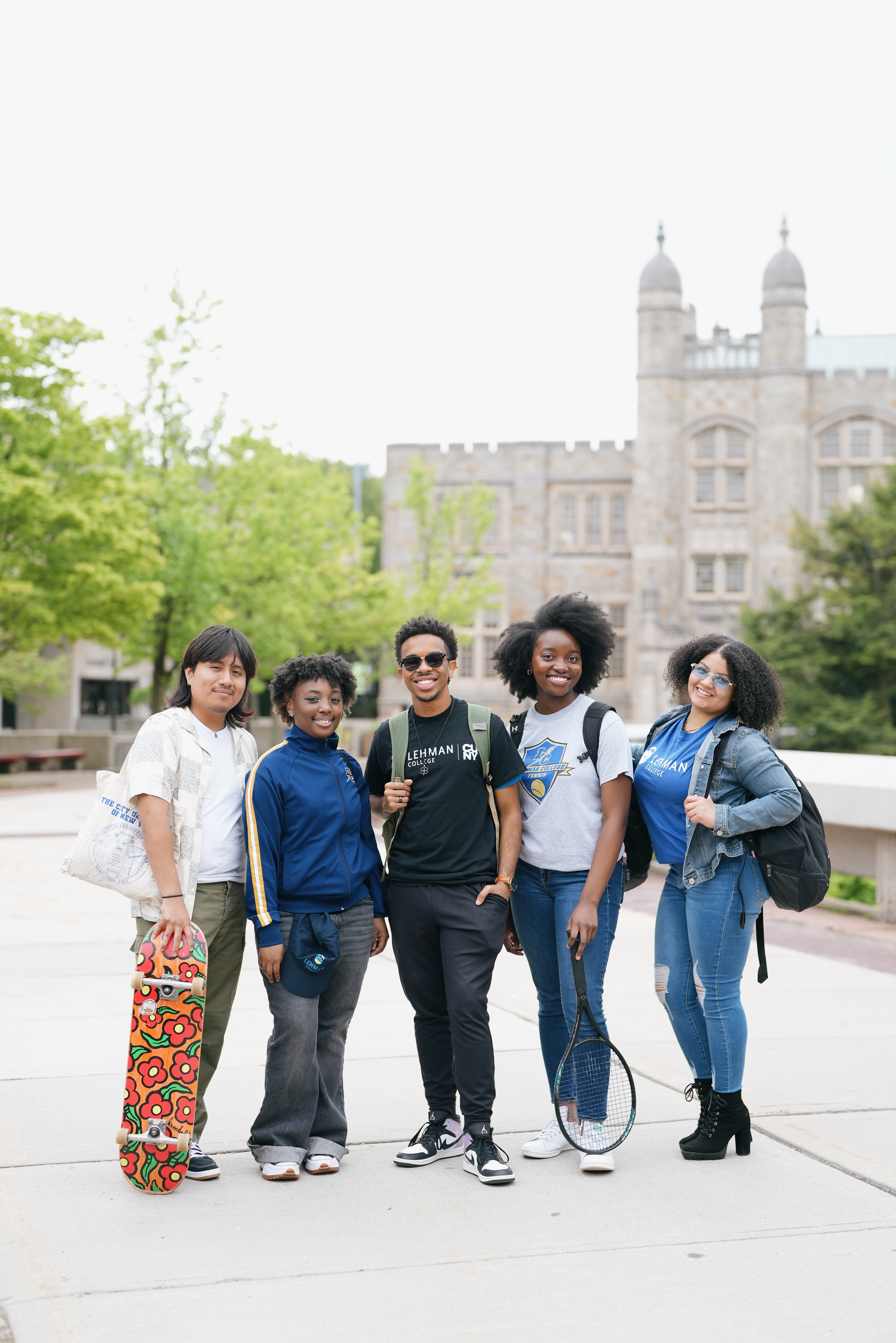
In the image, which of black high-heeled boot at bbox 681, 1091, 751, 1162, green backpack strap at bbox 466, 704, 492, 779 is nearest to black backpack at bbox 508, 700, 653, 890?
green backpack strap at bbox 466, 704, 492, 779

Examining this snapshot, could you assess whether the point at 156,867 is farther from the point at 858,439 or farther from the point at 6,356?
the point at 858,439

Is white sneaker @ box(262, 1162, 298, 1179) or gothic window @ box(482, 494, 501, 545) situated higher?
gothic window @ box(482, 494, 501, 545)

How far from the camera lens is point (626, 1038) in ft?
20.8

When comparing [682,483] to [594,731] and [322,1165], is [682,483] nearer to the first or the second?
[594,731]

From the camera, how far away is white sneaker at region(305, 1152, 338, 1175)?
14.4 ft

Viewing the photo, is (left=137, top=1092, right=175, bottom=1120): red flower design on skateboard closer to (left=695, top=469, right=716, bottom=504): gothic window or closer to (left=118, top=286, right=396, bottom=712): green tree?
(left=118, top=286, right=396, bottom=712): green tree

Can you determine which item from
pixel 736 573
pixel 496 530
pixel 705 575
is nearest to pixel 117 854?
pixel 705 575

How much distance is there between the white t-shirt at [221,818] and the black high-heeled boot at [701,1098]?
68.9 inches

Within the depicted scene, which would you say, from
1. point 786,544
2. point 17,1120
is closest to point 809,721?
point 786,544

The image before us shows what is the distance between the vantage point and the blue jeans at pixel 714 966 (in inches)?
178

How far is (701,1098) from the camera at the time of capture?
4.64 meters

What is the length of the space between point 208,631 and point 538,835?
53.1 inches

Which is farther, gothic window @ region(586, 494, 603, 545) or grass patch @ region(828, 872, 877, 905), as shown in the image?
gothic window @ region(586, 494, 603, 545)

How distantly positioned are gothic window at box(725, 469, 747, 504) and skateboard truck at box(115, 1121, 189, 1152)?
54240 mm
